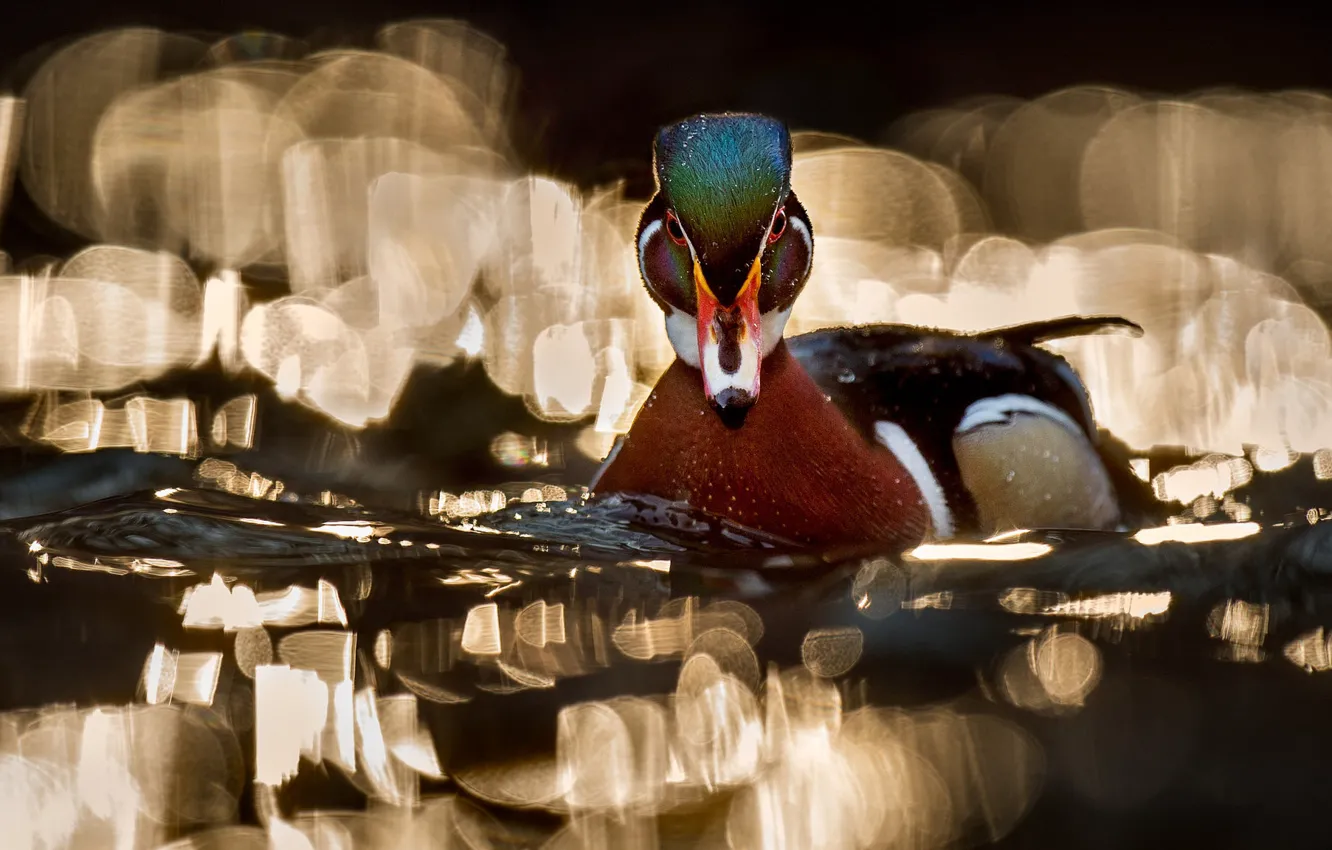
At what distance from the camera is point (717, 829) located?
5.74ft

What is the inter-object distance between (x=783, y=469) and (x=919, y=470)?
30 cm

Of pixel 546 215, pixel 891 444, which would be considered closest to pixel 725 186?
pixel 891 444

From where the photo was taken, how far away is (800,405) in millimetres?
2609

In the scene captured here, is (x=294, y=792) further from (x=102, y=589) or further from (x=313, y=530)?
(x=313, y=530)

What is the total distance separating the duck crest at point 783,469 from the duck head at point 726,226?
0.17 m

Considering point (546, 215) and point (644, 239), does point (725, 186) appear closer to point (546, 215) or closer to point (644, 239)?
point (644, 239)

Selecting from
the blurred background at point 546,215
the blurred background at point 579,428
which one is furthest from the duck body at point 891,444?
the blurred background at point 546,215

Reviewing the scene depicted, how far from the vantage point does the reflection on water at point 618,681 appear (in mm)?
1795

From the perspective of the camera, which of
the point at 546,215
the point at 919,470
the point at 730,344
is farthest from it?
the point at 546,215

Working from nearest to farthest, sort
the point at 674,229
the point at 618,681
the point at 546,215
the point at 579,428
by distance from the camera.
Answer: the point at 618,681, the point at 674,229, the point at 579,428, the point at 546,215

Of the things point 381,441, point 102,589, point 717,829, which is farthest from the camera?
point 381,441

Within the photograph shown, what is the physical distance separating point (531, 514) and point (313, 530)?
1.40ft

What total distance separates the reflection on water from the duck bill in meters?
0.30

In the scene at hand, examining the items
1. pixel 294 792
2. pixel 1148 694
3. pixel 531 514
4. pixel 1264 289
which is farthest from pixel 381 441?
pixel 1264 289
